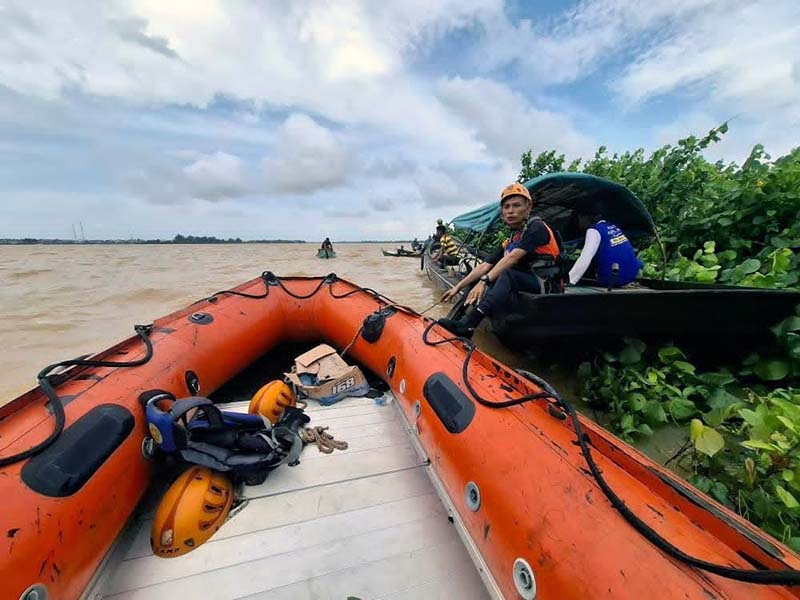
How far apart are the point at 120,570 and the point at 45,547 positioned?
44cm

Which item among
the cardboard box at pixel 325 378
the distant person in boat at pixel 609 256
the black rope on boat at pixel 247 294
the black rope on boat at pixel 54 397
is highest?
the distant person in boat at pixel 609 256

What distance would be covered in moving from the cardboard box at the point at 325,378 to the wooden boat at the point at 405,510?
512 millimetres

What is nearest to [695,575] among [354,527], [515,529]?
[515,529]

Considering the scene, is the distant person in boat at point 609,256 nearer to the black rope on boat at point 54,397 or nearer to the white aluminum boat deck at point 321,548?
the white aluminum boat deck at point 321,548

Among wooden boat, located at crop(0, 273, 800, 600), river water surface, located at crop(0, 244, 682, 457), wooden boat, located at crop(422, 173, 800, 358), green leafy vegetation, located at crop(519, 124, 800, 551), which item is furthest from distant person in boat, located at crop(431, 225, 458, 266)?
wooden boat, located at crop(0, 273, 800, 600)

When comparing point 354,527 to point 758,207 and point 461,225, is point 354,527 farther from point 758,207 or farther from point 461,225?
point 461,225

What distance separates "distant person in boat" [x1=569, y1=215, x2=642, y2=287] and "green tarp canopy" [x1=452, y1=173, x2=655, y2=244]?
2.69ft

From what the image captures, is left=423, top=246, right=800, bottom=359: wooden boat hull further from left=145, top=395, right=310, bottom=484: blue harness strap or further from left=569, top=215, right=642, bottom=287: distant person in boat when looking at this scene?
left=145, top=395, right=310, bottom=484: blue harness strap

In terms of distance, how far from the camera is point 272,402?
2.46 metres

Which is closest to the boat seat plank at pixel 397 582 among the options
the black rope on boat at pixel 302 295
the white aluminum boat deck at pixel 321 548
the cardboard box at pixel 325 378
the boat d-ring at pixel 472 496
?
the white aluminum boat deck at pixel 321 548

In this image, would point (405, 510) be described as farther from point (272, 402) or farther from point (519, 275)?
point (519, 275)

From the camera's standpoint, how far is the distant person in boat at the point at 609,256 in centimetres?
343

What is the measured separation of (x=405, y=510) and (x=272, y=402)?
47.0 inches

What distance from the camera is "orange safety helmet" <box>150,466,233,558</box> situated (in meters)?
1.57
